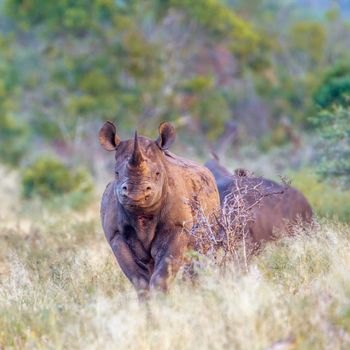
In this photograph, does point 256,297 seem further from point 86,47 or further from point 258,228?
point 86,47

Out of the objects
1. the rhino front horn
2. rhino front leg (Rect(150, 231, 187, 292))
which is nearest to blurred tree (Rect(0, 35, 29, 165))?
rhino front leg (Rect(150, 231, 187, 292))

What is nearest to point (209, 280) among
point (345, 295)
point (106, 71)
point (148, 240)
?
point (345, 295)

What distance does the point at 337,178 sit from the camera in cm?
1416

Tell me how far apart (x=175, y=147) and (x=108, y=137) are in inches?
908

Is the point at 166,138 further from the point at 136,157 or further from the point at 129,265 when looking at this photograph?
the point at 129,265

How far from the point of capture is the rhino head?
8.45m

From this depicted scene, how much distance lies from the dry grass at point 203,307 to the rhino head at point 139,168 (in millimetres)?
752

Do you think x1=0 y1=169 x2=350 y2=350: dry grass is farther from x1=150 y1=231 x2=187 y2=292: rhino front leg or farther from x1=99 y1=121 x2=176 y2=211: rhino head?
x1=99 y1=121 x2=176 y2=211: rhino head

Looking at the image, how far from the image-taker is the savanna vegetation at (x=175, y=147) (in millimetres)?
7148

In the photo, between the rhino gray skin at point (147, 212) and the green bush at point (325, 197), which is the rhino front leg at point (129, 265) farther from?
the green bush at point (325, 197)

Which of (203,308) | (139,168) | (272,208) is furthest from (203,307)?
(272,208)

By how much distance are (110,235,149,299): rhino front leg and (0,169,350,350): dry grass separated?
5.6 inches

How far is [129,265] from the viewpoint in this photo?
8.83 meters

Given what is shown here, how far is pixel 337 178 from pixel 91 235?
11.3ft
